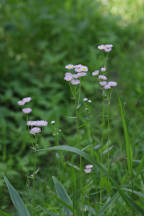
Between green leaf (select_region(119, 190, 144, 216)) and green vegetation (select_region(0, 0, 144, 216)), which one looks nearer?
green leaf (select_region(119, 190, 144, 216))

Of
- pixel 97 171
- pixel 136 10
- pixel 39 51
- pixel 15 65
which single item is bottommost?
pixel 97 171

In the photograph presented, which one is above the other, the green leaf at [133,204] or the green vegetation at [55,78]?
the green vegetation at [55,78]

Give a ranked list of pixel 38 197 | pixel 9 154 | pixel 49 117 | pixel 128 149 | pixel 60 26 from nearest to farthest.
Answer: pixel 128 149, pixel 38 197, pixel 9 154, pixel 49 117, pixel 60 26

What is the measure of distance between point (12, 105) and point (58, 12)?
1145 mm

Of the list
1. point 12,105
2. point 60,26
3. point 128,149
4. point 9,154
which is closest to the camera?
point 128,149

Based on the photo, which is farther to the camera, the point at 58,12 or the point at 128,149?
the point at 58,12

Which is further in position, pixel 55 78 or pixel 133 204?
pixel 55 78

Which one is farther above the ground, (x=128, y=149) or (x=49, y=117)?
(x=49, y=117)

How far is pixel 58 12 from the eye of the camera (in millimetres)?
2949

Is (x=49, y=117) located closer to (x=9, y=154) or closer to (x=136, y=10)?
(x=9, y=154)

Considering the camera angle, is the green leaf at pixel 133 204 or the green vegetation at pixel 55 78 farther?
the green vegetation at pixel 55 78

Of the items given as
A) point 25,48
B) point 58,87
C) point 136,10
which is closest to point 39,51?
point 25,48

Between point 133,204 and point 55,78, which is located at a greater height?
point 55,78

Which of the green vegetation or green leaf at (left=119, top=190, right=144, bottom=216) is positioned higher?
the green vegetation
